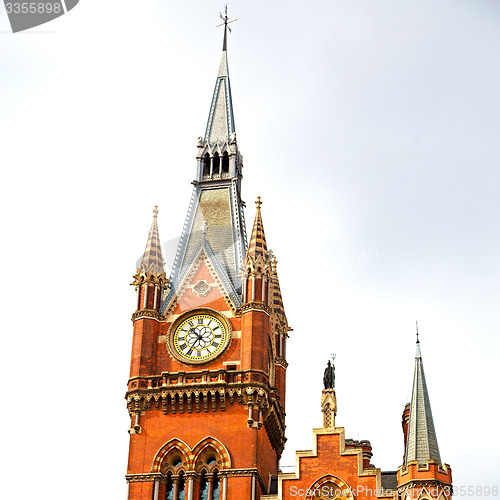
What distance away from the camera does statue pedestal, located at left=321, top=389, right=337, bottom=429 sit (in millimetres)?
61250

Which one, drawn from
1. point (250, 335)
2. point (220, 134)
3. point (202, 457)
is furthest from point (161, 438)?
point (220, 134)

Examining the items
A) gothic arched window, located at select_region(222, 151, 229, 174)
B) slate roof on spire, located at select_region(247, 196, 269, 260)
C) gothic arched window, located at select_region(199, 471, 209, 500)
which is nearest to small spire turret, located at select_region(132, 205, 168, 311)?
slate roof on spire, located at select_region(247, 196, 269, 260)

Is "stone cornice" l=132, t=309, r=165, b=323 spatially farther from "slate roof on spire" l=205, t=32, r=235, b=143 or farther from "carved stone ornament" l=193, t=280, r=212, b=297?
"slate roof on spire" l=205, t=32, r=235, b=143

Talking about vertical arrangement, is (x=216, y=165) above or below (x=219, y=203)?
above

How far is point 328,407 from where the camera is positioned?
61750mm

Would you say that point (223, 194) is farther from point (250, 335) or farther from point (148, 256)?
point (250, 335)

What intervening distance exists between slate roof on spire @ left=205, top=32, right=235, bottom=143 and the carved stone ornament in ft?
40.4

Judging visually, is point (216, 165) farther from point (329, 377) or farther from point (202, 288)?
point (329, 377)

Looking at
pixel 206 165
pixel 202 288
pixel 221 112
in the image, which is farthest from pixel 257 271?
pixel 221 112

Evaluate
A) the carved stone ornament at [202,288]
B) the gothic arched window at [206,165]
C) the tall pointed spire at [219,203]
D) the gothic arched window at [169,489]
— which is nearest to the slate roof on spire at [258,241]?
the tall pointed spire at [219,203]

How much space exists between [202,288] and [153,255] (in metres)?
3.55

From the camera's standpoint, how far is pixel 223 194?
73.2m

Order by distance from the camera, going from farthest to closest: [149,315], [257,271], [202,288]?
[202,288]
[257,271]
[149,315]

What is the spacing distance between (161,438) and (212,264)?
425 inches
